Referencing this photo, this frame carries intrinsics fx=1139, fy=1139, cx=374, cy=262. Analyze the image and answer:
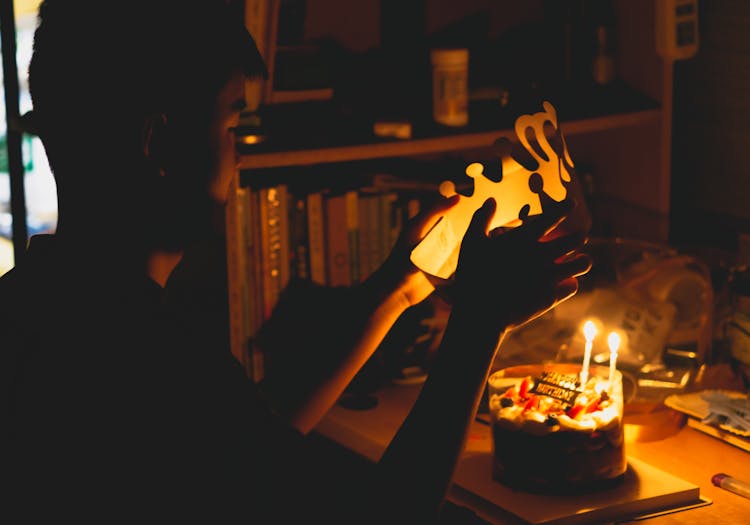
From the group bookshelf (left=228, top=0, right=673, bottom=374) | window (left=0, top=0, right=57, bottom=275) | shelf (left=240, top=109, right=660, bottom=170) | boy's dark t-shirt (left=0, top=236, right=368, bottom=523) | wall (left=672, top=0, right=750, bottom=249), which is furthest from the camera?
window (left=0, top=0, right=57, bottom=275)

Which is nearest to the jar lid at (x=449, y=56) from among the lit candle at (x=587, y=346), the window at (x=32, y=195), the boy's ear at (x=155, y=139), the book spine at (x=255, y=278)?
the book spine at (x=255, y=278)

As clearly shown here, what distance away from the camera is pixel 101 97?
3.90 feet

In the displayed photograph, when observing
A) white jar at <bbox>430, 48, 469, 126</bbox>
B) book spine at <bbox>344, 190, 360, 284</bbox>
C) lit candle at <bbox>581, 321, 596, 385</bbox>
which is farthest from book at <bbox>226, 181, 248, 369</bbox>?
lit candle at <bbox>581, 321, 596, 385</bbox>

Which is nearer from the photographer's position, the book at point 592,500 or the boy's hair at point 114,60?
the boy's hair at point 114,60

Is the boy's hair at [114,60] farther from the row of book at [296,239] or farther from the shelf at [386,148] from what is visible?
the row of book at [296,239]

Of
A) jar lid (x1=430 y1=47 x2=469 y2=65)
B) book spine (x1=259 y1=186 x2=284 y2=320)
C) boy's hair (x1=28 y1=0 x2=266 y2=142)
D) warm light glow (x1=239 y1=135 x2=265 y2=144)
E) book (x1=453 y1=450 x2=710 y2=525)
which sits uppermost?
jar lid (x1=430 y1=47 x2=469 y2=65)

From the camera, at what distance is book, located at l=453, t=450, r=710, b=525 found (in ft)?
4.67

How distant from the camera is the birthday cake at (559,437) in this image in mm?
1468

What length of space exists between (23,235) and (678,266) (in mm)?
1232

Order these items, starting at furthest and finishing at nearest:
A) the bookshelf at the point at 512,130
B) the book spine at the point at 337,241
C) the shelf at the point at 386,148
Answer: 1. the book spine at the point at 337,241
2. the bookshelf at the point at 512,130
3. the shelf at the point at 386,148

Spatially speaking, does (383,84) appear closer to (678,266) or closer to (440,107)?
(440,107)

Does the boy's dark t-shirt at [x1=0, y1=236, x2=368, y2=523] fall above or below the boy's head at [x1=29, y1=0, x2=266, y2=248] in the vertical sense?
below

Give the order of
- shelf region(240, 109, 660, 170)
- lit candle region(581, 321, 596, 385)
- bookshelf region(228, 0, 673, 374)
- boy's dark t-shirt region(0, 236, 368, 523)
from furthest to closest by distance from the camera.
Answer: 1. bookshelf region(228, 0, 673, 374)
2. shelf region(240, 109, 660, 170)
3. lit candle region(581, 321, 596, 385)
4. boy's dark t-shirt region(0, 236, 368, 523)

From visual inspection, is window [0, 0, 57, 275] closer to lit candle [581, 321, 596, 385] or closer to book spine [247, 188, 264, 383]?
book spine [247, 188, 264, 383]
